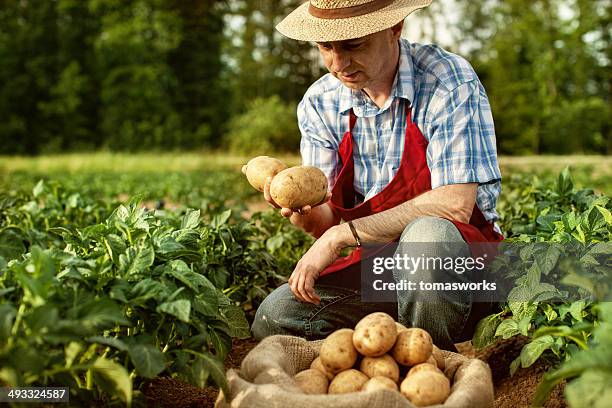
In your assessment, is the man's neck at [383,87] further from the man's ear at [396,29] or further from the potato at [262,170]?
the potato at [262,170]

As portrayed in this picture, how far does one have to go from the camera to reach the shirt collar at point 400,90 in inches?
125

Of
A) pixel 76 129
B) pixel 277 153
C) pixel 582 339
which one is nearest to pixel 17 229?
pixel 582 339

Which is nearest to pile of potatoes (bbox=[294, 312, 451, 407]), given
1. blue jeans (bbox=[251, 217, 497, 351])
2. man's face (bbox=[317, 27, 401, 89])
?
blue jeans (bbox=[251, 217, 497, 351])

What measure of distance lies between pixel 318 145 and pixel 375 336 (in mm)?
1387

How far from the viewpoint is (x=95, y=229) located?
8.50 feet

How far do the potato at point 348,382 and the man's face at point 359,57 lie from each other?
1283mm

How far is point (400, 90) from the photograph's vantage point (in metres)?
3.18

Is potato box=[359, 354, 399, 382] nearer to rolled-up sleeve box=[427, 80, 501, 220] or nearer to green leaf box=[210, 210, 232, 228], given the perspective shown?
rolled-up sleeve box=[427, 80, 501, 220]

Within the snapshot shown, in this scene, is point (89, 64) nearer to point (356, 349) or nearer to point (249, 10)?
point (249, 10)

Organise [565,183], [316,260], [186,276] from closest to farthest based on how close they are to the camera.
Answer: [186,276] → [316,260] → [565,183]

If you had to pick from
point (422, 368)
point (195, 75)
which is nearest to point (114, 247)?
point (422, 368)

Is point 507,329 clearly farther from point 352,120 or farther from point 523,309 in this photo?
point 352,120

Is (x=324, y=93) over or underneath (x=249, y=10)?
underneath

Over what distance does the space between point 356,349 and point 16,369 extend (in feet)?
3.48
